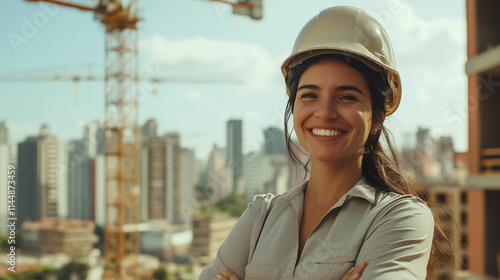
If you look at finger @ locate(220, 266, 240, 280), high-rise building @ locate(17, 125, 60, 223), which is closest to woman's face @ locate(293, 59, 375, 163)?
finger @ locate(220, 266, 240, 280)

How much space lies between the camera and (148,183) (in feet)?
75.2

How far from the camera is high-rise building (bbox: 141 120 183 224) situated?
845 inches

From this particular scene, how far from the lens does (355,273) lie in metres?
1.05

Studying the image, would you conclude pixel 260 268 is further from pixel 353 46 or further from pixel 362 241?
pixel 353 46

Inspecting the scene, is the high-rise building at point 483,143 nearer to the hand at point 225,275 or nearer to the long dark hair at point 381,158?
the long dark hair at point 381,158

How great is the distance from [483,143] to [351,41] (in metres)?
6.56

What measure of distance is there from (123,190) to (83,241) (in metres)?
2.76

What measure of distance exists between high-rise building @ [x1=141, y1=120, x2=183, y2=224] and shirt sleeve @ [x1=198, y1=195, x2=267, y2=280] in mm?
19886

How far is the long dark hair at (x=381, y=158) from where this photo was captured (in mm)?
1187

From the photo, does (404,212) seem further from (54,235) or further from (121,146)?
(121,146)

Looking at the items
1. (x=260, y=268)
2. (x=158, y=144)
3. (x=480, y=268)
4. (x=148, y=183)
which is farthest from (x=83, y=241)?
(x=260, y=268)

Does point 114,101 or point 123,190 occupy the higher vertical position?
point 114,101

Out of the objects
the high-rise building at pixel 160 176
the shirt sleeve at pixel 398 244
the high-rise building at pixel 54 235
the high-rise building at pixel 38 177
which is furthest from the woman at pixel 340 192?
the high-rise building at pixel 160 176

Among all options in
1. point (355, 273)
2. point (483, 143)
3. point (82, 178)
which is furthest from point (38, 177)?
point (355, 273)
